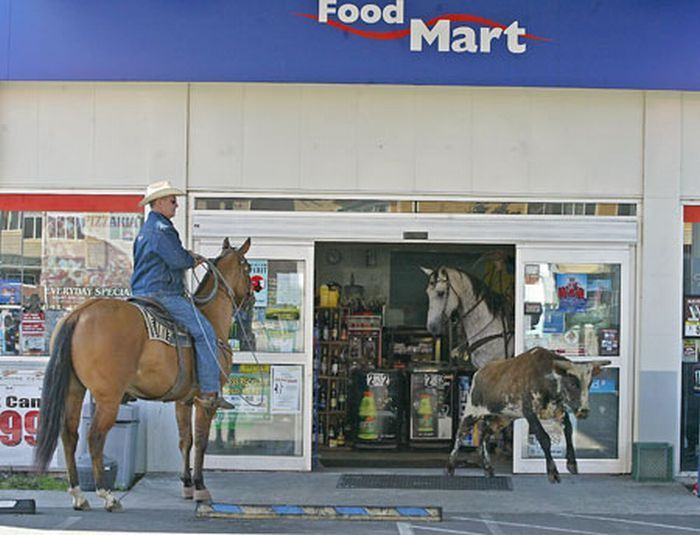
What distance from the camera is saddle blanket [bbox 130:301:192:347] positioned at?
28.7ft

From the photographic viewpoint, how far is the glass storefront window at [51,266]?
11422mm

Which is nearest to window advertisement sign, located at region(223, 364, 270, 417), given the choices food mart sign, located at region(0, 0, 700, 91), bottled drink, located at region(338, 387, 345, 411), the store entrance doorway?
the store entrance doorway

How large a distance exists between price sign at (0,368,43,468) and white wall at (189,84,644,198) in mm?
2717

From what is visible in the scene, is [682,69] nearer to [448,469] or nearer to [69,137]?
[448,469]

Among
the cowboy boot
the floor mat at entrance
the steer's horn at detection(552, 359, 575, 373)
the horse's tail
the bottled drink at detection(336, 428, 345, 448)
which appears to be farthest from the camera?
the bottled drink at detection(336, 428, 345, 448)

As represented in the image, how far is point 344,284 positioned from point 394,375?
6.54 ft

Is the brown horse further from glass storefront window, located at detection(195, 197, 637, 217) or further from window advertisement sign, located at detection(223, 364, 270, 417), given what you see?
glass storefront window, located at detection(195, 197, 637, 217)

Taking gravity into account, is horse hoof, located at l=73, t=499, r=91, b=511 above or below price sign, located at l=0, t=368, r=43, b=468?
below

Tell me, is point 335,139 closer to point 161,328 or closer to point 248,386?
point 248,386

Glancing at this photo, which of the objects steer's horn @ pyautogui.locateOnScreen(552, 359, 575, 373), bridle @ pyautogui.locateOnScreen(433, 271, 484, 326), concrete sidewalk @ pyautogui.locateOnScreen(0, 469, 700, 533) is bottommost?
concrete sidewalk @ pyautogui.locateOnScreen(0, 469, 700, 533)

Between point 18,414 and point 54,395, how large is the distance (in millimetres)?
3203

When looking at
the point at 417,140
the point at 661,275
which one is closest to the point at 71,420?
the point at 417,140

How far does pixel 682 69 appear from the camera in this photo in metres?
10.8

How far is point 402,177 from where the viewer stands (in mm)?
11352
